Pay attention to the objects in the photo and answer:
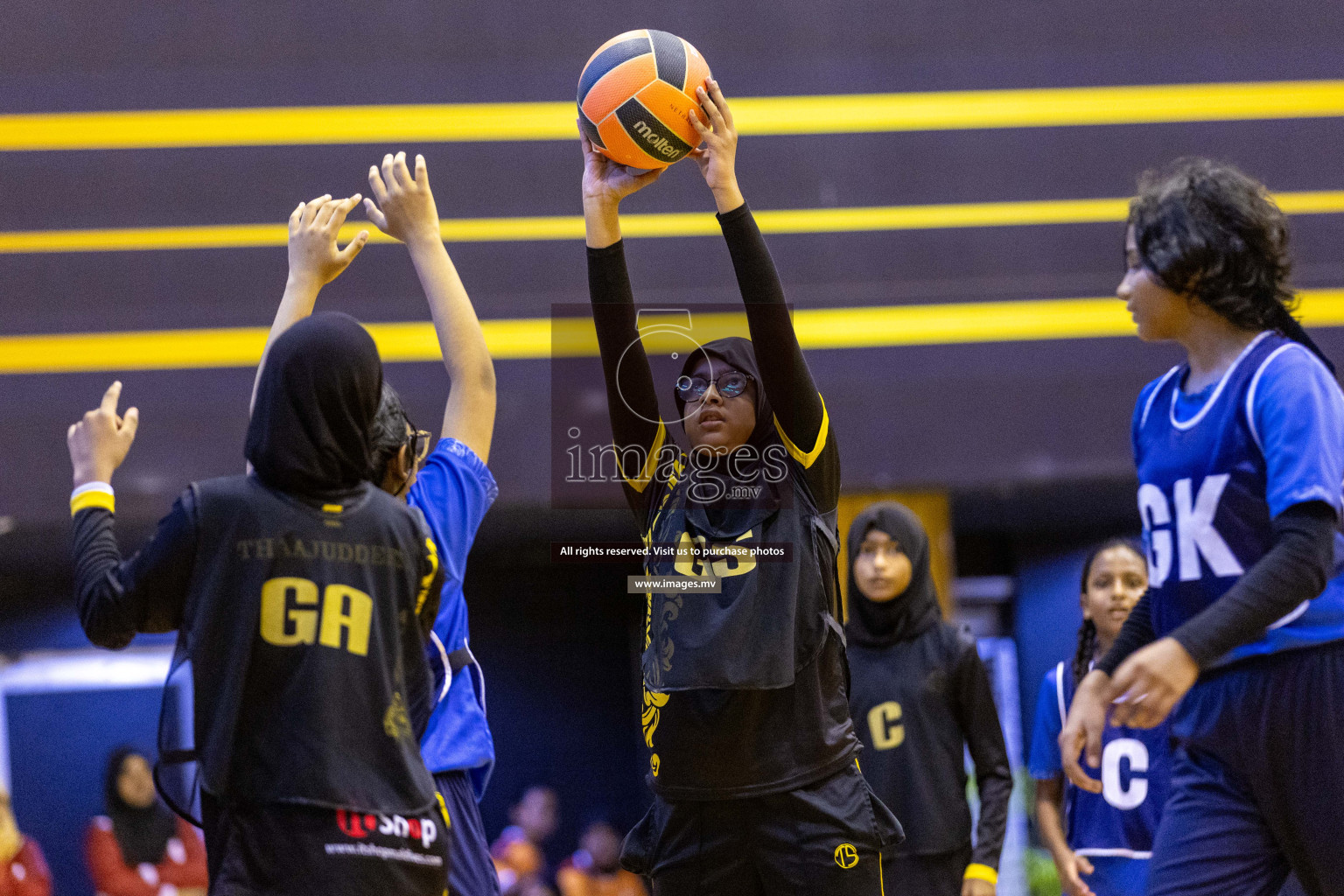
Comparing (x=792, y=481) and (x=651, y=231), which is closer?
(x=792, y=481)

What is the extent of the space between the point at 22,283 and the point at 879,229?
465 centimetres

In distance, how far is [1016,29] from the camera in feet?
23.5

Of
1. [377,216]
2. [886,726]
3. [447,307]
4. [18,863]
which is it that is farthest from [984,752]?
[18,863]

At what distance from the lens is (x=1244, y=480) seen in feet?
7.71

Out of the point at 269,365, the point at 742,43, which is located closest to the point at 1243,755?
the point at 269,365

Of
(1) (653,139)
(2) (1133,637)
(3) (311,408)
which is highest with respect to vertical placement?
(1) (653,139)

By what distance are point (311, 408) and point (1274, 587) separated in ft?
5.48

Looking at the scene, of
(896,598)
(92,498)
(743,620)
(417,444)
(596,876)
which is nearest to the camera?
(92,498)

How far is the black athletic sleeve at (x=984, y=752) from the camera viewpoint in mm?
3965

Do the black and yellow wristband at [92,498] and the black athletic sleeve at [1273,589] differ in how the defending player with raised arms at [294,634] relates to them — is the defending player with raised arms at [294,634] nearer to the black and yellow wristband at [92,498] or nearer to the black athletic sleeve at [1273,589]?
the black and yellow wristband at [92,498]

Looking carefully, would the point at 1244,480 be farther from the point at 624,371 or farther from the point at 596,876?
the point at 596,876

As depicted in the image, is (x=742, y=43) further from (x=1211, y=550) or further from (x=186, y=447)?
(x=1211, y=550)

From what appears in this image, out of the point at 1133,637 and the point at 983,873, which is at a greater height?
the point at 1133,637

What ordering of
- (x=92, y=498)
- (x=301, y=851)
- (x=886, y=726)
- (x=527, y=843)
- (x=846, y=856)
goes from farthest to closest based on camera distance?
(x=527, y=843)
(x=886, y=726)
(x=846, y=856)
(x=92, y=498)
(x=301, y=851)
